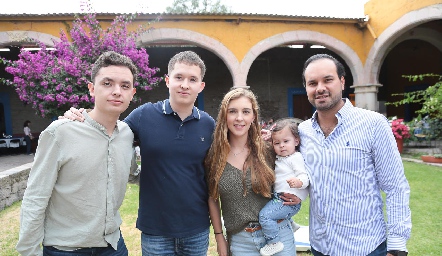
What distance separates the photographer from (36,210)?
149 cm

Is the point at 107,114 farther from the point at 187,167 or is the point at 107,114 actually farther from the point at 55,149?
the point at 187,167

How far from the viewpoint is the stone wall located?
15.8 ft

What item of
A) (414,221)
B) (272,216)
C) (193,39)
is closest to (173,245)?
(272,216)

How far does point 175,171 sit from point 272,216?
639 mm

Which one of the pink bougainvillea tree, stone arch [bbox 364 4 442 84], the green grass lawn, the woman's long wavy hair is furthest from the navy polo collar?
stone arch [bbox 364 4 442 84]

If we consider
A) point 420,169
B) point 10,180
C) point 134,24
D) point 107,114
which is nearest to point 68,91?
point 10,180

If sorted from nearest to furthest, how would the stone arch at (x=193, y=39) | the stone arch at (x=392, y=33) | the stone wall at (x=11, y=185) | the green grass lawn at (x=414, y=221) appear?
the green grass lawn at (x=414, y=221) → the stone wall at (x=11, y=185) → the stone arch at (x=392, y=33) → the stone arch at (x=193, y=39)

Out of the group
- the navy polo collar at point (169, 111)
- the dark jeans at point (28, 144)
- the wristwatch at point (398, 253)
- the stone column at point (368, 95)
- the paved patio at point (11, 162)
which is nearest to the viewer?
the wristwatch at point (398, 253)

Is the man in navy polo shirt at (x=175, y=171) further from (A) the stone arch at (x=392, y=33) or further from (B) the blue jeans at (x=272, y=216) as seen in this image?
(A) the stone arch at (x=392, y=33)

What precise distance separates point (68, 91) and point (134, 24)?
12.4 feet

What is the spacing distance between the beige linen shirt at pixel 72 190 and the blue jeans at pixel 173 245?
0.91 feet

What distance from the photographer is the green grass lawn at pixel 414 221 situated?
3.40m

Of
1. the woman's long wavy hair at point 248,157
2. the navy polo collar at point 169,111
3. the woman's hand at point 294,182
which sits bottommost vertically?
the woman's hand at point 294,182

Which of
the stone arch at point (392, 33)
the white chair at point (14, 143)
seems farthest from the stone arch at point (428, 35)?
the white chair at point (14, 143)
